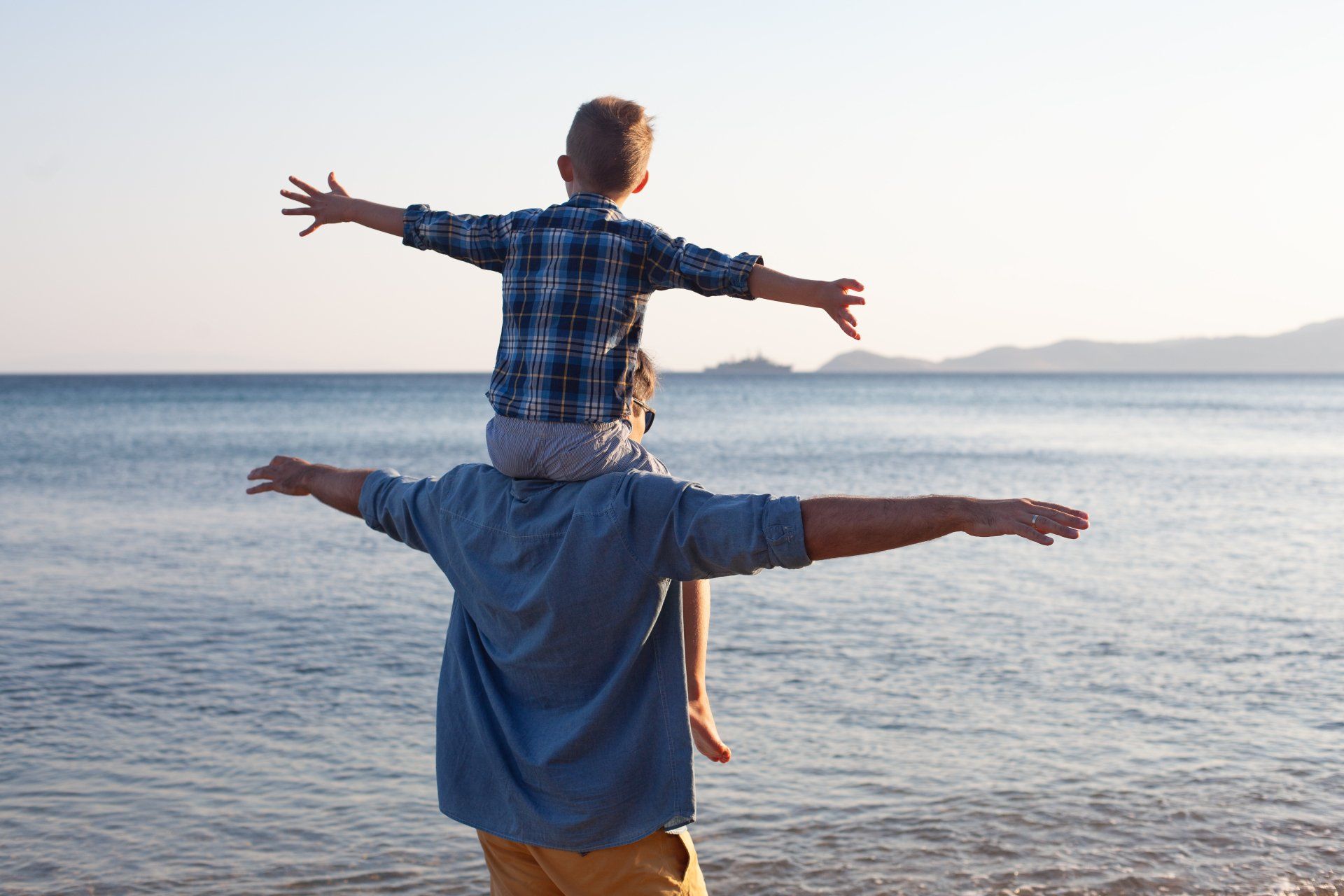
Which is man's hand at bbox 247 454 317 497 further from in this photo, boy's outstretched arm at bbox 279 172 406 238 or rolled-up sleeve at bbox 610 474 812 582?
rolled-up sleeve at bbox 610 474 812 582

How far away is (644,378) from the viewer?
3.17 meters

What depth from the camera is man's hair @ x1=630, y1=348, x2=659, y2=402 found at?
10.3 feet

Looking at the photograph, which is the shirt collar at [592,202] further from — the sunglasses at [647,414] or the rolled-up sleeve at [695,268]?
the sunglasses at [647,414]

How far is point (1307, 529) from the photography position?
59.0ft

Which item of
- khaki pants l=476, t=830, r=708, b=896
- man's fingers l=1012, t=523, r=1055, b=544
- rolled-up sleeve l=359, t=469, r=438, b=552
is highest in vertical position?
man's fingers l=1012, t=523, r=1055, b=544

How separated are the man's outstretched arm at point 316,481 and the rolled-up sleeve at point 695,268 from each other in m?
0.92

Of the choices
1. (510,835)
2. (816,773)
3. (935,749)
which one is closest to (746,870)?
(816,773)

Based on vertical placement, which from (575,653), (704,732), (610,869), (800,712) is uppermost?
(575,653)

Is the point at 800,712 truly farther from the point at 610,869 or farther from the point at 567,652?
the point at 567,652

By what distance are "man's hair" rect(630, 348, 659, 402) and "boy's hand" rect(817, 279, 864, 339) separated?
0.61m

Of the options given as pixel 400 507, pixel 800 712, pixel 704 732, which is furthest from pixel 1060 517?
pixel 800 712

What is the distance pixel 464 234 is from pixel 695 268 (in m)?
0.62

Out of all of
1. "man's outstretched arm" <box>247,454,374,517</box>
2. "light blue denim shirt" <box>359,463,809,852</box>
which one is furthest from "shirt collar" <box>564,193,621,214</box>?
"man's outstretched arm" <box>247,454,374,517</box>

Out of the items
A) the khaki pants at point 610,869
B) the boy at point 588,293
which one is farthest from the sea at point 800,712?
the boy at point 588,293
